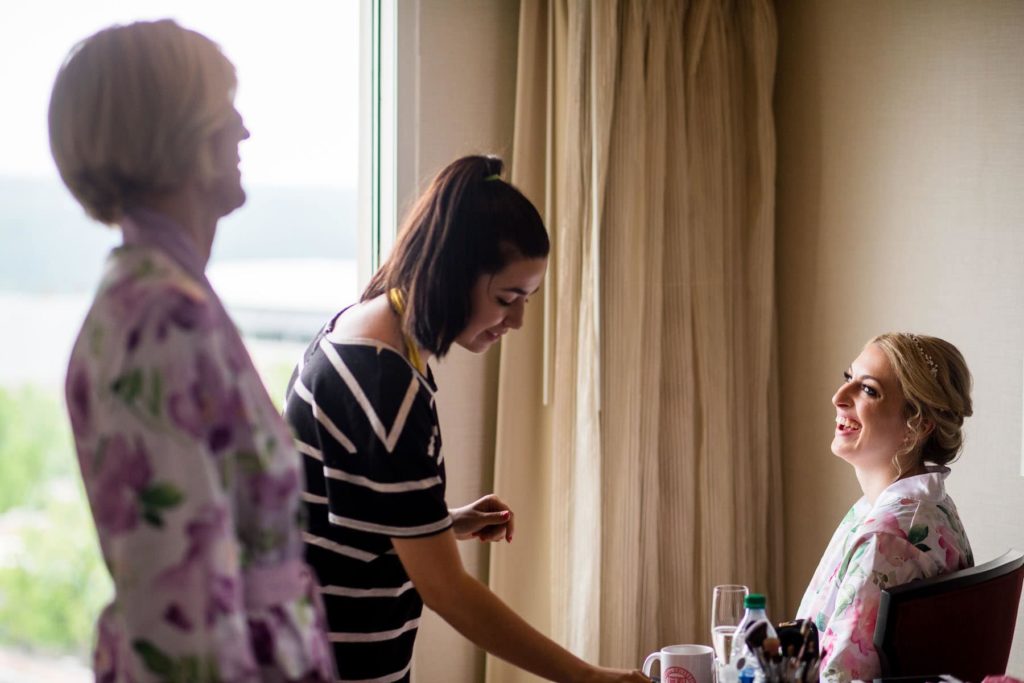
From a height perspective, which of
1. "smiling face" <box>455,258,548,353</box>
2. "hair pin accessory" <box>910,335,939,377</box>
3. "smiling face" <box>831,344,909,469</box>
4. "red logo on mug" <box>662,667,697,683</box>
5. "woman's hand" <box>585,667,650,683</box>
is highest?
"smiling face" <box>455,258,548,353</box>

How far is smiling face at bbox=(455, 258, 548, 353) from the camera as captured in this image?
1.58 metres

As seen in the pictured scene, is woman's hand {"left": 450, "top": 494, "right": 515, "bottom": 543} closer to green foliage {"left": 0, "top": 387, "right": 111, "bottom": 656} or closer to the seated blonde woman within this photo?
the seated blonde woman

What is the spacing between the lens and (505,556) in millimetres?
2828

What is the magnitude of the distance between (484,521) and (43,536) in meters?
0.94

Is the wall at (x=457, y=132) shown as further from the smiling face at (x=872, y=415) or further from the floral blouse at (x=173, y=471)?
the floral blouse at (x=173, y=471)

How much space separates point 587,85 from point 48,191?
4.28 feet

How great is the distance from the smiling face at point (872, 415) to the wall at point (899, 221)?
566 millimetres

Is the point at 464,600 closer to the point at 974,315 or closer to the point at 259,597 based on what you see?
the point at 259,597

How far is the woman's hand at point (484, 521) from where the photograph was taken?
1.79 metres

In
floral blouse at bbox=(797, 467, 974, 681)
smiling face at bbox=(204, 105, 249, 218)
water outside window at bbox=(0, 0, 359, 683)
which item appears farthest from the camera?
water outside window at bbox=(0, 0, 359, 683)

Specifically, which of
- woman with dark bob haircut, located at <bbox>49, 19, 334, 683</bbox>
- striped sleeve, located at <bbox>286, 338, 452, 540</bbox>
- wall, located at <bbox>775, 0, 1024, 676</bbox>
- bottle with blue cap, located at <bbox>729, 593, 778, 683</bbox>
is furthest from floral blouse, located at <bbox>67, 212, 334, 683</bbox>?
wall, located at <bbox>775, 0, 1024, 676</bbox>

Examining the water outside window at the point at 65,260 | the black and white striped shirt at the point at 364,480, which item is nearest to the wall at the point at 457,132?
the water outside window at the point at 65,260

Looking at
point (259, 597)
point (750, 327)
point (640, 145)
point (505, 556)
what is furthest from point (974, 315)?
point (259, 597)

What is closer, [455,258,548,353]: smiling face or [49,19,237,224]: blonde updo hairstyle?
[49,19,237,224]: blonde updo hairstyle
